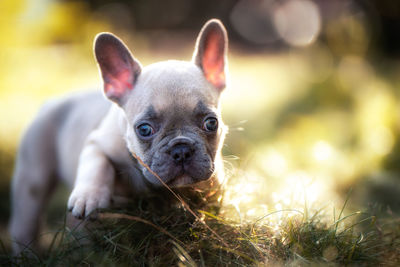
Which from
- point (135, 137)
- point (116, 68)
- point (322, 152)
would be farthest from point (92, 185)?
point (322, 152)

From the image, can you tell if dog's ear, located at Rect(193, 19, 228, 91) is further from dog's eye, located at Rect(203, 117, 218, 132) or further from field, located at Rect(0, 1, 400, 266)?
field, located at Rect(0, 1, 400, 266)

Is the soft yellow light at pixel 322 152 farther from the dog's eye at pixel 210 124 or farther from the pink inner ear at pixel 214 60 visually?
the dog's eye at pixel 210 124

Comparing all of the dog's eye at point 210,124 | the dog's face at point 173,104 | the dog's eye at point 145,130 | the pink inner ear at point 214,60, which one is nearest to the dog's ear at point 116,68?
the dog's face at point 173,104

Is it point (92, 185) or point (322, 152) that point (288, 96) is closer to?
point (322, 152)

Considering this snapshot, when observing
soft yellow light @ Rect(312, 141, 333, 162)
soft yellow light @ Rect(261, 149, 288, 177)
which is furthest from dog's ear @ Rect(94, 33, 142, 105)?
soft yellow light @ Rect(312, 141, 333, 162)

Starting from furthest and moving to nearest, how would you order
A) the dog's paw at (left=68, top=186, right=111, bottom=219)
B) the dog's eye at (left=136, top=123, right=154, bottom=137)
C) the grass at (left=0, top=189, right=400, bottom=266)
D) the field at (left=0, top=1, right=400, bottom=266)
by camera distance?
the dog's eye at (left=136, top=123, right=154, bottom=137)
the dog's paw at (left=68, top=186, right=111, bottom=219)
the field at (left=0, top=1, right=400, bottom=266)
the grass at (left=0, top=189, right=400, bottom=266)

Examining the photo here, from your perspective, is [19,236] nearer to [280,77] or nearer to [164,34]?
[280,77]

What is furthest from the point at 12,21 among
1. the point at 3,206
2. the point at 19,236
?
the point at 19,236

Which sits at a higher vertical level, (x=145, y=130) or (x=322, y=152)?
(x=145, y=130)
